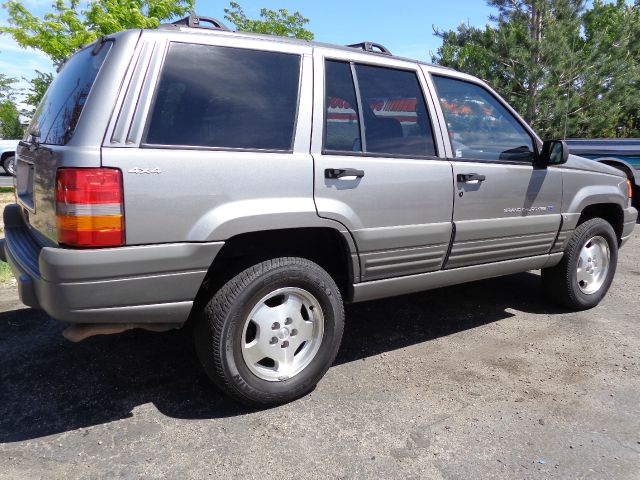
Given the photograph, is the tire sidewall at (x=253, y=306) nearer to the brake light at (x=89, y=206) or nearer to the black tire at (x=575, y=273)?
the brake light at (x=89, y=206)

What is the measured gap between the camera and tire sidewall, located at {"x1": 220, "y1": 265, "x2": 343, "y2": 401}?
278 centimetres

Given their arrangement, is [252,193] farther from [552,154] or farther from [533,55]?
[533,55]

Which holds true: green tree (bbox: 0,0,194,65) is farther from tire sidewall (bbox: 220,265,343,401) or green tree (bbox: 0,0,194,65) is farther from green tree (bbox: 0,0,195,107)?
tire sidewall (bbox: 220,265,343,401)

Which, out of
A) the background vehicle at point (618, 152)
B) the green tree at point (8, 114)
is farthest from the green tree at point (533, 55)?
the green tree at point (8, 114)

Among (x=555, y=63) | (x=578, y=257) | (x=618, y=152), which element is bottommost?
(x=578, y=257)

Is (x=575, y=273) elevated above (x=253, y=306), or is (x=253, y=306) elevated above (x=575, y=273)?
(x=253, y=306)

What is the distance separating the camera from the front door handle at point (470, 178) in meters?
3.57

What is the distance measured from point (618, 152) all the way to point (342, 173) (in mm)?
8484

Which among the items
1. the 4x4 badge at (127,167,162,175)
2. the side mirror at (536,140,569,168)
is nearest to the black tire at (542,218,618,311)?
the side mirror at (536,140,569,168)

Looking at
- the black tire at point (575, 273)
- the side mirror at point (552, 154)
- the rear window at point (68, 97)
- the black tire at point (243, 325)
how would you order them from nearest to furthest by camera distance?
the rear window at point (68, 97), the black tire at point (243, 325), the side mirror at point (552, 154), the black tire at point (575, 273)

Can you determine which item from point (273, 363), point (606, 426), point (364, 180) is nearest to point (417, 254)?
point (364, 180)

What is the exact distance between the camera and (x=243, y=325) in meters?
2.82

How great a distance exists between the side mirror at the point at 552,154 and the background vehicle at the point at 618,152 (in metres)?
6.22

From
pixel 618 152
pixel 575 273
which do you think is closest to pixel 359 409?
pixel 575 273
